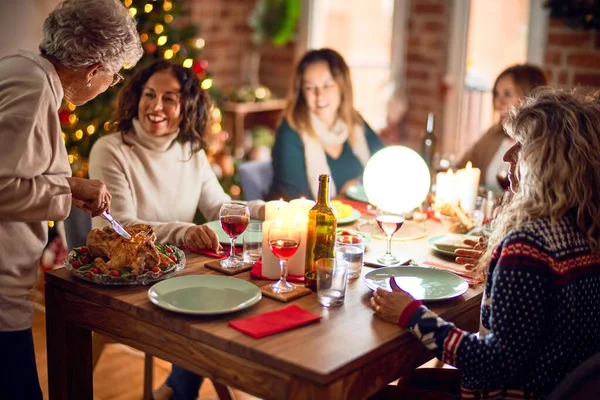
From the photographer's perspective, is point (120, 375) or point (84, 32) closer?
point (84, 32)

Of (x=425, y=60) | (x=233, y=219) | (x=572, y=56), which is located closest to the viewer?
(x=233, y=219)

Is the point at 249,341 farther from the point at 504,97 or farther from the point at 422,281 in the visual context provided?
the point at 504,97

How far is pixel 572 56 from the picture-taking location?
4.04m

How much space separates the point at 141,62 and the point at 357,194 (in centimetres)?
140

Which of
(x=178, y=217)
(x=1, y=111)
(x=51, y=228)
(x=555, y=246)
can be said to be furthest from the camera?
(x=51, y=228)

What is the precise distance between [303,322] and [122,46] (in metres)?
0.87

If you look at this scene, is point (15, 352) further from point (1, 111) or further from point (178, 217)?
point (178, 217)

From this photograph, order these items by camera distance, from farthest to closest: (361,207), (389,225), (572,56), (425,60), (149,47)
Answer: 1. (425,60)
2. (572,56)
3. (149,47)
4. (361,207)
5. (389,225)

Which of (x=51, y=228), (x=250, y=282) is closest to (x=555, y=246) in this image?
(x=250, y=282)

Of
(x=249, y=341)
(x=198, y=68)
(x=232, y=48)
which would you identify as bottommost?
(x=249, y=341)

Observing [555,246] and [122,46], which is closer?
[555,246]

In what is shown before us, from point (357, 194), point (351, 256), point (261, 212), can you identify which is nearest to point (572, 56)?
point (357, 194)

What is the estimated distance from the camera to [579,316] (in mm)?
1538

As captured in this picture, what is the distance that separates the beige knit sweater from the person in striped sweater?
2.76 ft
